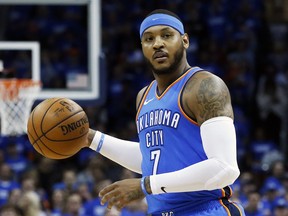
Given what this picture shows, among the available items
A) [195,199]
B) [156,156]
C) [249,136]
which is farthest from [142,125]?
[249,136]

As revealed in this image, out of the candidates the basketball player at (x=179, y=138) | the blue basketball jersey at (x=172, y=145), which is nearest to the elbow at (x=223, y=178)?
the basketball player at (x=179, y=138)

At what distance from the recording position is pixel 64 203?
995cm

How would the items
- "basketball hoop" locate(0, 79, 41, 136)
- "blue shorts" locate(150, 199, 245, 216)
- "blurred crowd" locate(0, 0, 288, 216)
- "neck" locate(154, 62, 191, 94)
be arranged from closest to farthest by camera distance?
1. "blue shorts" locate(150, 199, 245, 216)
2. "neck" locate(154, 62, 191, 94)
3. "basketball hoop" locate(0, 79, 41, 136)
4. "blurred crowd" locate(0, 0, 288, 216)

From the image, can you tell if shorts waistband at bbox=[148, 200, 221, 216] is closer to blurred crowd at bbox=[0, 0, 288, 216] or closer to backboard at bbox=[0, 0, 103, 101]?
backboard at bbox=[0, 0, 103, 101]

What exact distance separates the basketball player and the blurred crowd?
15.6ft

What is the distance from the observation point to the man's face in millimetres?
4363

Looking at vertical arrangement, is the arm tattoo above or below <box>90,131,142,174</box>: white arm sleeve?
above

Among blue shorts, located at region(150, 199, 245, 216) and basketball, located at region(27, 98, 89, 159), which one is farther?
basketball, located at region(27, 98, 89, 159)

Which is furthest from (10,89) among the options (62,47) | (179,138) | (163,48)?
(62,47)

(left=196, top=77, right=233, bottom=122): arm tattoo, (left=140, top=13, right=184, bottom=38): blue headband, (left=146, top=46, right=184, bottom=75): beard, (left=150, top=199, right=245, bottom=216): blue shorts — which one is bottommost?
(left=150, top=199, right=245, bottom=216): blue shorts

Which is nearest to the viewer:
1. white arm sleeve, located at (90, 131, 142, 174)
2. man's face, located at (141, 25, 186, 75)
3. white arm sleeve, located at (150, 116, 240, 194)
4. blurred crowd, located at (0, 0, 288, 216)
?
white arm sleeve, located at (150, 116, 240, 194)

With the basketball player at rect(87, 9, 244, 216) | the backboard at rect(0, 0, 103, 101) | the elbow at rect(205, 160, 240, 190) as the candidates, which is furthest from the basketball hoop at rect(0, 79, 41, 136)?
the elbow at rect(205, 160, 240, 190)

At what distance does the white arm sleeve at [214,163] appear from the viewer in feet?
13.2

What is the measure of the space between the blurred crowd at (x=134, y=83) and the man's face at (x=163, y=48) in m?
4.76
